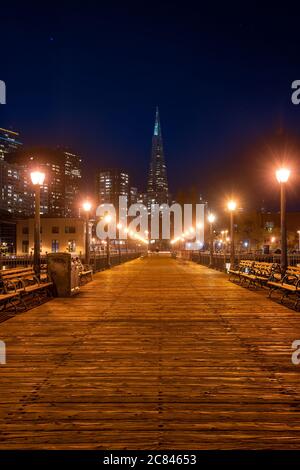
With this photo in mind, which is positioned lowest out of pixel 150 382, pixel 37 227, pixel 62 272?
pixel 150 382

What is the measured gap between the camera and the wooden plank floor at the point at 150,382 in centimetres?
375

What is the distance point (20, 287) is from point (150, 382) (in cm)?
847

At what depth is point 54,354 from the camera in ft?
21.1

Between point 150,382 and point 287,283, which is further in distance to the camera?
point 287,283

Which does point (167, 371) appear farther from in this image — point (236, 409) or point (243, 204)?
point (243, 204)

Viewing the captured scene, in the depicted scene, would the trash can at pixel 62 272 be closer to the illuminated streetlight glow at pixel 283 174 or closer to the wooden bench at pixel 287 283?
the wooden bench at pixel 287 283

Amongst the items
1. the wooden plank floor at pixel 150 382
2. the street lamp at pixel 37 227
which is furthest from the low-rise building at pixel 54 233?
the wooden plank floor at pixel 150 382

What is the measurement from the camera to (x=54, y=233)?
278 feet

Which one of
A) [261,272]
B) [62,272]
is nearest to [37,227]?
[62,272]

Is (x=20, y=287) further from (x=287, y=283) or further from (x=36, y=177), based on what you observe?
(x=287, y=283)

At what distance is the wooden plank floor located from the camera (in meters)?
3.75

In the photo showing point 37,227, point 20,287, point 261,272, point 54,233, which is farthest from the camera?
point 54,233

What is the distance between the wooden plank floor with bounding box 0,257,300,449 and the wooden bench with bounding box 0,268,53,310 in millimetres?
1194

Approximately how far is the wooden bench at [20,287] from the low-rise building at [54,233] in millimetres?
70497
